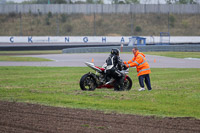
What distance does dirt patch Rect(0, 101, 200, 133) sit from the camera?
6.86m

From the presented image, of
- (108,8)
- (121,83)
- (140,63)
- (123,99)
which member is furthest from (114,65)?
(108,8)

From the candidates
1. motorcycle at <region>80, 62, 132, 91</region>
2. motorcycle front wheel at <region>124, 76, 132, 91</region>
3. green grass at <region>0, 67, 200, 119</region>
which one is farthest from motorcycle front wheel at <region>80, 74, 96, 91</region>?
motorcycle front wheel at <region>124, 76, 132, 91</region>

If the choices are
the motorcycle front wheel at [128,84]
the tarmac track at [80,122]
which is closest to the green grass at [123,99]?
the motorcycle front wheel at [128,84]

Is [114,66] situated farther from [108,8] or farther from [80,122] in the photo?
[108,8]

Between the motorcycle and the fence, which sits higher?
the fence

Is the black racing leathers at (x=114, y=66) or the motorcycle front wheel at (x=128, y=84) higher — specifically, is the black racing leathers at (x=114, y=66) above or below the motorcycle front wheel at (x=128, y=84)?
above

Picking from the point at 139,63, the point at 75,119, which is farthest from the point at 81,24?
the point at 75,119

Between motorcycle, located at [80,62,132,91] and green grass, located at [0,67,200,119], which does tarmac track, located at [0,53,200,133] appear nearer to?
green grass, located at [0,67,200,119]

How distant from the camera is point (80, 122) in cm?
747

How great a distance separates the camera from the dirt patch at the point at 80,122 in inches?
270

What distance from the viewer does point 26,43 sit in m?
56.5

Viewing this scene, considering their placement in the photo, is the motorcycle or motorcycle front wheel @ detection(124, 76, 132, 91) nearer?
the motorcycle

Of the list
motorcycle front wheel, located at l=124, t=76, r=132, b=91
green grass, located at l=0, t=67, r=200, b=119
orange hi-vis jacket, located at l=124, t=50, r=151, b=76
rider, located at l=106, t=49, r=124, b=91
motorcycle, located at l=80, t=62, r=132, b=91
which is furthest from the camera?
motorcycle front wheel, located at l=124, t=76, r=132, b=91

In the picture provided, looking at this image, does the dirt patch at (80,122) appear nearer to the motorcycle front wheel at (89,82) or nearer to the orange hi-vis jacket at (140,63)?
the motorcycle front wheel at (89,82)
